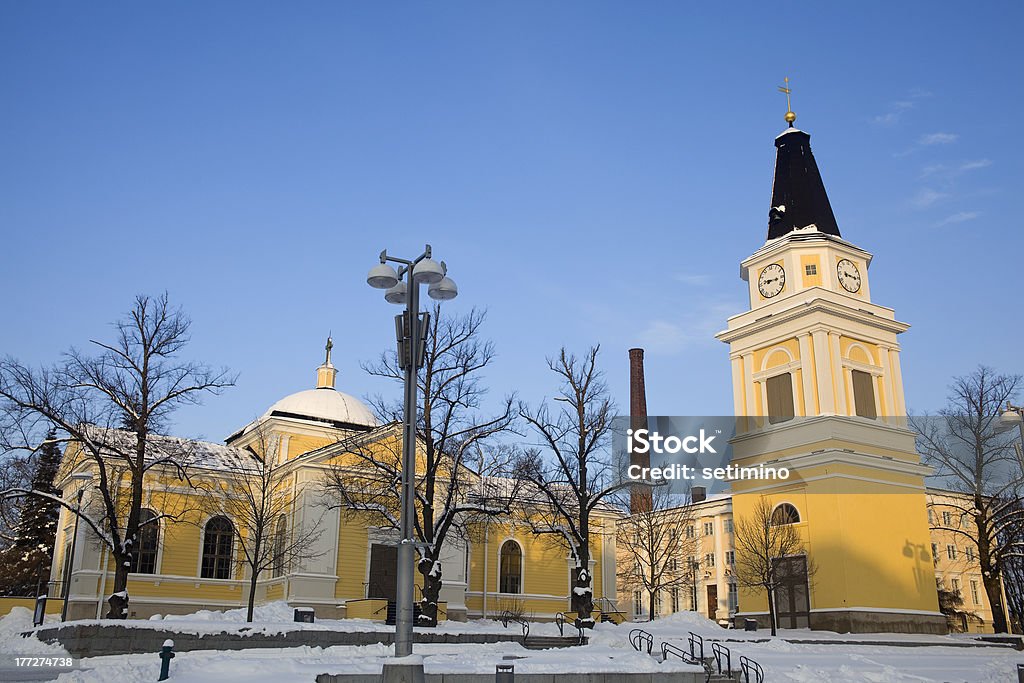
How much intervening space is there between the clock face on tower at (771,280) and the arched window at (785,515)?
10.4 meters

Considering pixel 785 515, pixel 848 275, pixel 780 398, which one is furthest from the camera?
pixel 848 275

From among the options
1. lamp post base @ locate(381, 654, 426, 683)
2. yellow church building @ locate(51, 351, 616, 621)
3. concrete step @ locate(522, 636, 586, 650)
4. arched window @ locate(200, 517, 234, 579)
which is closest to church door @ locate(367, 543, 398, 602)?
yellow church building @ locate(51, 351, 616, 621)

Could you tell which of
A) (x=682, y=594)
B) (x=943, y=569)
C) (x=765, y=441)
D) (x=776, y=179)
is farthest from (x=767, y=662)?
(x=682, y=594)

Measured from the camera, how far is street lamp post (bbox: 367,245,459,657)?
11.5 metres

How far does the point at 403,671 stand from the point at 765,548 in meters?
28.4

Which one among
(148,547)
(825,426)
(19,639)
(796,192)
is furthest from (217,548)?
(796,192)

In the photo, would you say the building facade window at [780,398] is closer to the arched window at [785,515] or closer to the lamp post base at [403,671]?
the arched window at [785,515]

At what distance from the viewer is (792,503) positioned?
39.5 m

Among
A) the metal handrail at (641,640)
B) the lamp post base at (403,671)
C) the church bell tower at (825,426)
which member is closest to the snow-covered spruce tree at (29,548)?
the metal handrail at (641,640)

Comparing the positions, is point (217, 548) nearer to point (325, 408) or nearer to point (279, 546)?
point (279, 546)

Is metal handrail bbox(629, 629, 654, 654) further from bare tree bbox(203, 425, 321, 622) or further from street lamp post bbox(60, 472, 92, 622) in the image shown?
street lamp post bbox(60, 472, 92, 622)

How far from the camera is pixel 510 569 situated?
44.1m

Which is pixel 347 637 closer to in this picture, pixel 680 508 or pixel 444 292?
pixel 444 292

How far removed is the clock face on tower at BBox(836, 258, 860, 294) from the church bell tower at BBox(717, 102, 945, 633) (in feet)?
0.26
